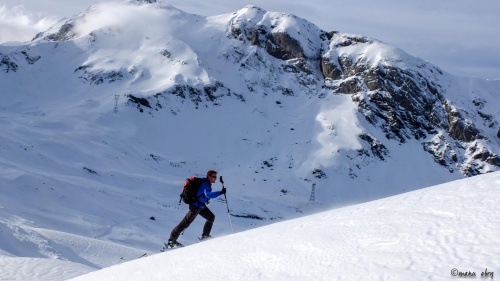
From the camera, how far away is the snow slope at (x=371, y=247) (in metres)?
4.75

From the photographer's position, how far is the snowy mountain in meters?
65.7

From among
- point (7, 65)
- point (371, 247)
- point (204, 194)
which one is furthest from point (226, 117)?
point (371, 247)

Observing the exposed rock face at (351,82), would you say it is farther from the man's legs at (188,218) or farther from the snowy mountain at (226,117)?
the man's legs at (188,218)

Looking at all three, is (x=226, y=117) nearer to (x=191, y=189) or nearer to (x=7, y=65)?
(x=7, y=65)

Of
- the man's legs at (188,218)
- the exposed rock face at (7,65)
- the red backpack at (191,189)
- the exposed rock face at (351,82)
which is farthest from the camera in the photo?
the exposed rock face at (351,82)

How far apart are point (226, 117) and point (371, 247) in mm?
121454

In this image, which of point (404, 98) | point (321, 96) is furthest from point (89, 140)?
point (404, 98)

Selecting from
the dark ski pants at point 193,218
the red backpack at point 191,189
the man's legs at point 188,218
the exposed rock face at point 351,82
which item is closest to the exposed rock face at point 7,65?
the exposed rock face at point 351,82

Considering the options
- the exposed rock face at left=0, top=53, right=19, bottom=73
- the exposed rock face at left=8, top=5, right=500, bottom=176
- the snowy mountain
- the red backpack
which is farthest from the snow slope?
the exposed rock face at left=0, top=53, right=19, bottom=73

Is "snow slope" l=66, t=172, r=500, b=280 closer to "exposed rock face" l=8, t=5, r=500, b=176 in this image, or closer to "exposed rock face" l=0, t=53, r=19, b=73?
"exposed rock face" l=8, t=5, r=500, b=176

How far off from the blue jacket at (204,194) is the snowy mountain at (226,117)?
3200 cm

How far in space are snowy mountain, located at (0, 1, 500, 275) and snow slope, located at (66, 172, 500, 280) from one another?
119 ft

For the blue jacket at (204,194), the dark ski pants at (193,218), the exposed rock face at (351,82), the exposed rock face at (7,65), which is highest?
the blue jacket at (204,194)

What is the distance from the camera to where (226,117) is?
415ft
